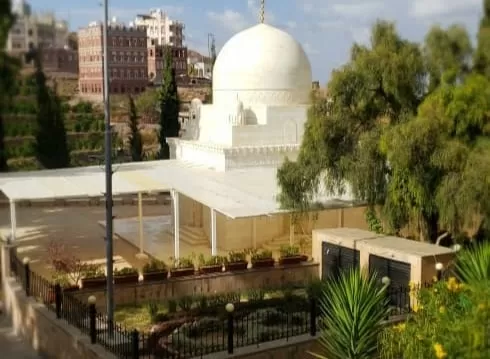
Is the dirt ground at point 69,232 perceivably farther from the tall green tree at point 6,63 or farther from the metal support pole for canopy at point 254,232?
the tall green tree at point 6,63

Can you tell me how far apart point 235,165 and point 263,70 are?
389cm

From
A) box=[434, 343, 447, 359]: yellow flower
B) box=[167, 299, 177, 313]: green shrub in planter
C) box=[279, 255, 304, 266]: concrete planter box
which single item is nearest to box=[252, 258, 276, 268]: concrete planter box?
box=[279, 255, 304, 266]: concrete planter box

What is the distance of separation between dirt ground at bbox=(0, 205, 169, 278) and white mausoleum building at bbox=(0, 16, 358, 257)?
67.3 inches

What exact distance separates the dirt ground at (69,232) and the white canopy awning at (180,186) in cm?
180

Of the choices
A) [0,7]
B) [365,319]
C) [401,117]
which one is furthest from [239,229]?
[0,7]

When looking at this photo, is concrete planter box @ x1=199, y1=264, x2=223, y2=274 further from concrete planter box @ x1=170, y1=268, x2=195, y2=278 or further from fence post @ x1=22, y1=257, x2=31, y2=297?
fence post @ x1=22, y1=257, x2=31, y2=297

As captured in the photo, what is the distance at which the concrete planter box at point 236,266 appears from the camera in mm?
13289

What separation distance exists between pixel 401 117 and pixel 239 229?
18.7 feet

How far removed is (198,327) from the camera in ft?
31.1

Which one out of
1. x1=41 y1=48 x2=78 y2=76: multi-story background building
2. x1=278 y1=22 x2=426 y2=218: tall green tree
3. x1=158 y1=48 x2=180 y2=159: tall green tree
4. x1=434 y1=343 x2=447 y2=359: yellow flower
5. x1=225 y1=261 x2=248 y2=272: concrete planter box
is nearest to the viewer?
x1=434 y1=343 x2=447 y2=359: yellow flower

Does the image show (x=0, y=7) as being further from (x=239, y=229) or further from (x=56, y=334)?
(x=239, y=229)

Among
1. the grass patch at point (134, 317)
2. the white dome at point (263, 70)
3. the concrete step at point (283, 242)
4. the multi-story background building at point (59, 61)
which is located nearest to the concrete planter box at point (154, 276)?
the grass patch at point (134, 317)

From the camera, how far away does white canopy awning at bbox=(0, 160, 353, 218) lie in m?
14.3

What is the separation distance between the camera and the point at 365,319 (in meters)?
6.66
